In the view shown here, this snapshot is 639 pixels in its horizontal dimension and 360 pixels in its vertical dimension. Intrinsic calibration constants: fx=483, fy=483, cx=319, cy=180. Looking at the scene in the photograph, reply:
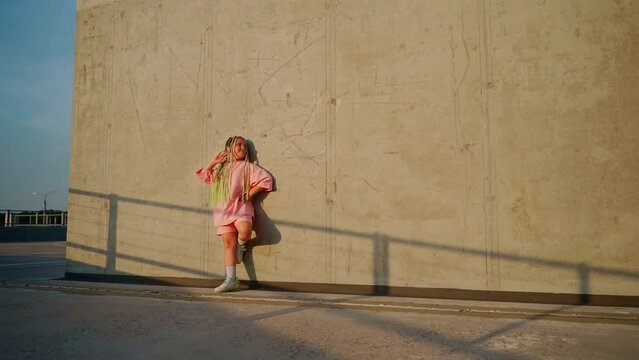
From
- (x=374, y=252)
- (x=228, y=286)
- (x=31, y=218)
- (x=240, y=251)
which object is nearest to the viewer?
(x=374, y=252)

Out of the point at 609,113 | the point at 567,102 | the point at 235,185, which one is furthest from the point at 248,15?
the point at 609,113

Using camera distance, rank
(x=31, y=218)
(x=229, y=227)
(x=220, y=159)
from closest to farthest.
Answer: (x=229, y=227) → (x=220, y=159) → (x=31, y=218)

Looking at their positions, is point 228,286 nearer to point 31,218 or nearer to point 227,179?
point 227,179

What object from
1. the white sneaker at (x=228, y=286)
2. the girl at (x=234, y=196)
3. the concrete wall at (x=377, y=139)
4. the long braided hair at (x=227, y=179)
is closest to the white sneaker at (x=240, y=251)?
the girl at (x=234, y=196)

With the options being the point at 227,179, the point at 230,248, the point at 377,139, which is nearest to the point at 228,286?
the point at 230,248

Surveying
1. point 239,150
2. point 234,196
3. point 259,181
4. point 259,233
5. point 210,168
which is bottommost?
point 259,233

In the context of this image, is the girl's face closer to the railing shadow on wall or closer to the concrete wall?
the concrete wall

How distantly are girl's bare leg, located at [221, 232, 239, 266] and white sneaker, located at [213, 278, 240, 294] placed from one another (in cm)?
15

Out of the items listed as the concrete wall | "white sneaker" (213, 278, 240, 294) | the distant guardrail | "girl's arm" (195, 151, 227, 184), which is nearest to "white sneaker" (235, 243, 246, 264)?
the concrete wall

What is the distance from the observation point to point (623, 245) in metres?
3.54

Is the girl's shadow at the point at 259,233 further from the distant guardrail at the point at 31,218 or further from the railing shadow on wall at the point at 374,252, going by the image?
the distant guardrail at the point at 31,218

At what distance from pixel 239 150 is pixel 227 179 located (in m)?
0.30

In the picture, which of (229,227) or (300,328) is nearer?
(300,328)

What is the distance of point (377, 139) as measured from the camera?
13.9 ft
